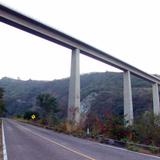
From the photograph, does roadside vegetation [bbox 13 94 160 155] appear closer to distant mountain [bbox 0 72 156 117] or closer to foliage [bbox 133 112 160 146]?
foliage [bbox 133 112 160 146]

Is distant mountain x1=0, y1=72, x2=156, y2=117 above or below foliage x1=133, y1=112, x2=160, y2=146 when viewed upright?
above

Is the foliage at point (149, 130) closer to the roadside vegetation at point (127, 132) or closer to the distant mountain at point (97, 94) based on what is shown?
the roadside vegetation at point (127, 132)

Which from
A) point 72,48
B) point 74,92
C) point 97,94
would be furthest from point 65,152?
point 97,94

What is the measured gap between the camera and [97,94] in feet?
363

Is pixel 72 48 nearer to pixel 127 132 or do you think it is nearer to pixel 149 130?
pixel 127 132

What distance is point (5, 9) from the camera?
32344 millimetres

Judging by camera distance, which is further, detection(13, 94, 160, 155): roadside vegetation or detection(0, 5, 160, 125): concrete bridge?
detection(0, 5, 160, 125): concrete bridge

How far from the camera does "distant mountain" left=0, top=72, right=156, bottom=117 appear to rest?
97.3 metres

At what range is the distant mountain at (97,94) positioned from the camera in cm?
9734

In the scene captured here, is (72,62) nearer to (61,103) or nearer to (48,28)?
(48,28)

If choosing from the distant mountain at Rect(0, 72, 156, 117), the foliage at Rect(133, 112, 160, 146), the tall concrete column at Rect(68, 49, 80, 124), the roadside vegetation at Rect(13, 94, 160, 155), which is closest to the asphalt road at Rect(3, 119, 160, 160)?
the roadside vegetation at Rect(13, 94, 160, 155)

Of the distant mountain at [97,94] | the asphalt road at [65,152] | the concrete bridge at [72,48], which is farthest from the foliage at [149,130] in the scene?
the distant mountain at [97,94]

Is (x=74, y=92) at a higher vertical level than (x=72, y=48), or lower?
lower

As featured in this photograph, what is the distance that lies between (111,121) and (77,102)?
1102 centimetres
